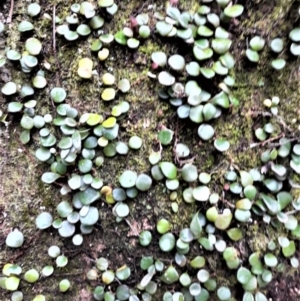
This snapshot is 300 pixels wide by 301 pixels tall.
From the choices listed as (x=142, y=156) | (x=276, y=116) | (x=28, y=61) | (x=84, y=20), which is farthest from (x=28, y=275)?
(x=276, y=116)

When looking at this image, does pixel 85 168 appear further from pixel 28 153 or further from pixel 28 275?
pixel 28 275

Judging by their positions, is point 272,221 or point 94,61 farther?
point 94,61

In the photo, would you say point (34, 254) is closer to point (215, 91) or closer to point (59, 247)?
point (59, 247)

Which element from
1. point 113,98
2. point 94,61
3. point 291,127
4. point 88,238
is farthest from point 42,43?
point 291,127

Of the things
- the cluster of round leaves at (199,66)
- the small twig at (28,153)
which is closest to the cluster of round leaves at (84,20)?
the cluster of round leaves at (199,66)

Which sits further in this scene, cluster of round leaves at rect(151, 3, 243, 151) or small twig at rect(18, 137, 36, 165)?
small twig at rect(18, 137, 36, 165)

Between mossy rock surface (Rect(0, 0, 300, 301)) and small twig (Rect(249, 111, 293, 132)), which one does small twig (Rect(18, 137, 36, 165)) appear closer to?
mossy rock surface (Rect(0, 0, 300, 301))

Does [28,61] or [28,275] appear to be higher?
[28,61]

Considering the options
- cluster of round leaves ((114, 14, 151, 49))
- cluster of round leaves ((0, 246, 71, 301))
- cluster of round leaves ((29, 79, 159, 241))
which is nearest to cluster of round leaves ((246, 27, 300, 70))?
cluster of round leaves ((114, 14, 151, 49))
